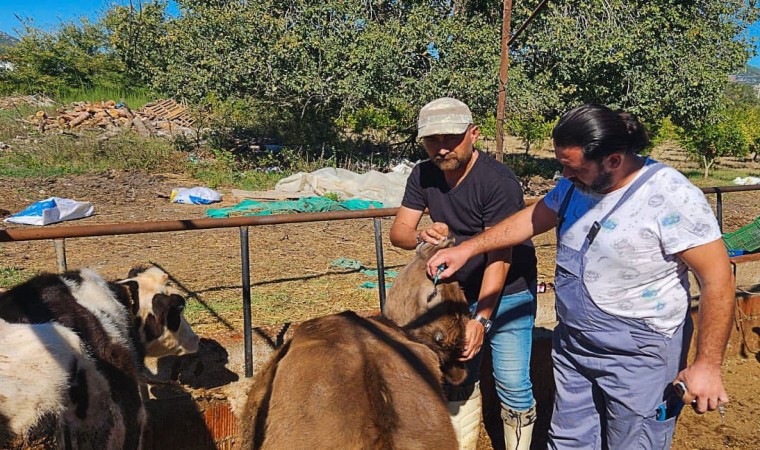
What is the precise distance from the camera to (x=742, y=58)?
17828mm

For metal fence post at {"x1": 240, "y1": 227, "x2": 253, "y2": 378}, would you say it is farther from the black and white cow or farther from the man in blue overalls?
the man in blue overalls

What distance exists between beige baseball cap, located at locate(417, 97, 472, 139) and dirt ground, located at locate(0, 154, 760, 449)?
2.79 metres

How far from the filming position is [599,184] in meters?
2.28

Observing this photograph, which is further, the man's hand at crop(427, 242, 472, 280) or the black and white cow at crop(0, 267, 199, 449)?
the man's hand at crop(427, 242, 472, 280)

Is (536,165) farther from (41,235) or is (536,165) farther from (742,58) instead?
(41,235)

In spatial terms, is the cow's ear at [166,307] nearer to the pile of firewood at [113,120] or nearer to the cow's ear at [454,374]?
the cow's ear at [454,374]

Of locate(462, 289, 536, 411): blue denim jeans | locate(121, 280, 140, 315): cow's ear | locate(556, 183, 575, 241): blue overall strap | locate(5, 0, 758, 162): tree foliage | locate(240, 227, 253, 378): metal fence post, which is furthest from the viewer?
locate(5, 0, 758, 162): tree foliage

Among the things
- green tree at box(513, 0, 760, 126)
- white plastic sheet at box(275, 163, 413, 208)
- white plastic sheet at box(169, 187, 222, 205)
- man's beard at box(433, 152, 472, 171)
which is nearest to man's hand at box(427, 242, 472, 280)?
man's beard at box(433, 152, 472, 171)

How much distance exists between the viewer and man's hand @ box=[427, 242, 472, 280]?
262 centimetres

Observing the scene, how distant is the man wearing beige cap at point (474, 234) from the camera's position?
2.73 meters

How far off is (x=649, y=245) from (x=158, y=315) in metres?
2.80

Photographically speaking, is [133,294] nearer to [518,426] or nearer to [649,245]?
[518,426]

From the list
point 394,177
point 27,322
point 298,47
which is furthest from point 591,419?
point 298,47

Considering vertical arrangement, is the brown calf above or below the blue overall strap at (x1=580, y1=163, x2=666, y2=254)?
below
